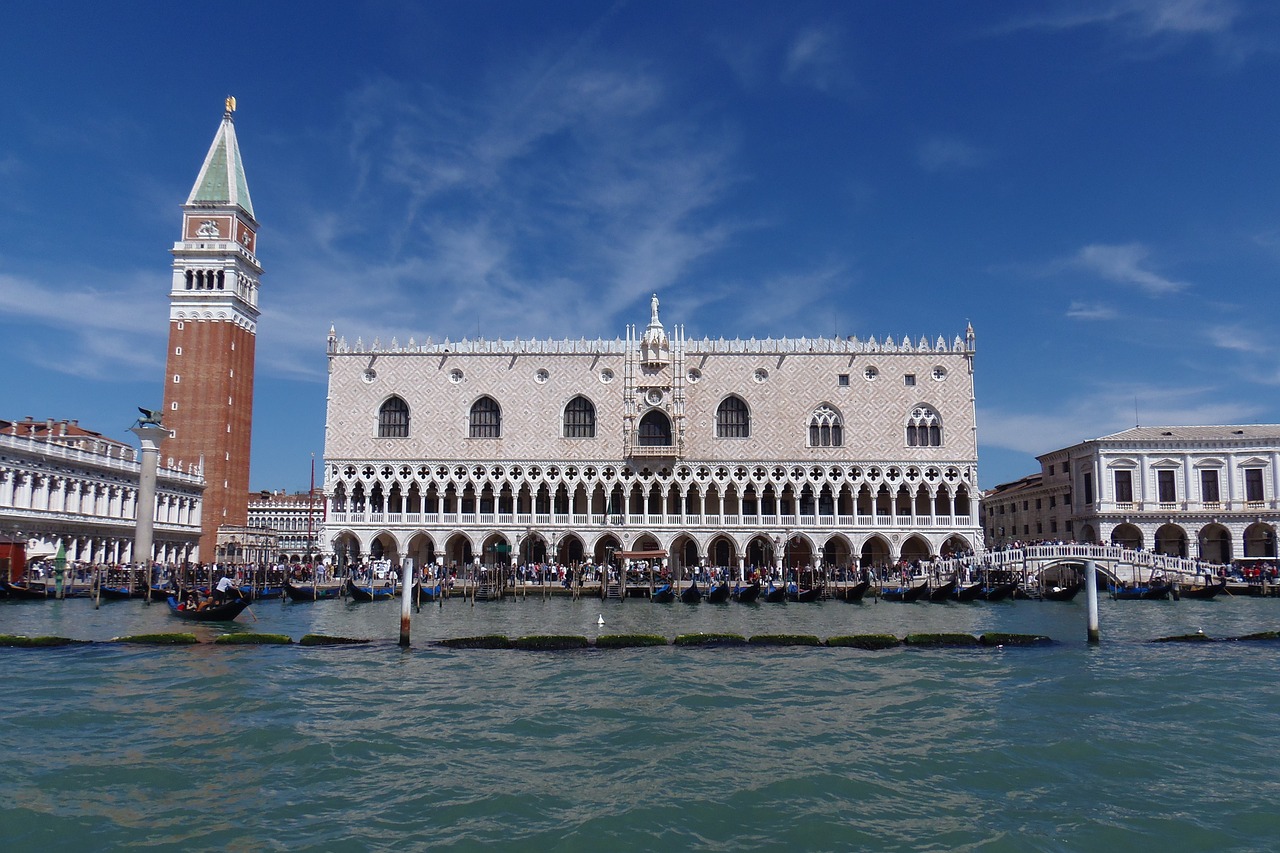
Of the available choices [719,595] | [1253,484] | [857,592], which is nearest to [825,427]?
[857,592]

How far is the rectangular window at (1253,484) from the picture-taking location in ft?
121

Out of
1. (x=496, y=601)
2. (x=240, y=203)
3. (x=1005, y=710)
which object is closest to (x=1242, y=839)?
(x=1005, y=710)

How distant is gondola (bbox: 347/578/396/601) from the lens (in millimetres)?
28703

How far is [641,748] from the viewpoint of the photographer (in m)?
9.55

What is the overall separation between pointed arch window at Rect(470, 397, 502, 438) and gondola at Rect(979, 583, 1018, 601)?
1844 centimetres

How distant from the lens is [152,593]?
1109 inches

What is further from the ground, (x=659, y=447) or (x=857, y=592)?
(x=659, y=447)

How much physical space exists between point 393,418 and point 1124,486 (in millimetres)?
28422

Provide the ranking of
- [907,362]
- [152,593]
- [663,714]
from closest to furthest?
[663,714] < [152,593] < [907,362]

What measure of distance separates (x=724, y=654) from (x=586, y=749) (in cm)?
633

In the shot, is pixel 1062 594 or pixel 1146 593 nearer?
pixel 1062 594

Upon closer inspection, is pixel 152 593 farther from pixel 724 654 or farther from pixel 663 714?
pixel 663 714

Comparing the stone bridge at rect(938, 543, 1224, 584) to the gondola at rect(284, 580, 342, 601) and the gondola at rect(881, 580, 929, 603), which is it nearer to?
the gondola at rect(881, 580, 929, 603)

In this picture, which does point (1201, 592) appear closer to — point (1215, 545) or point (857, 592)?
point (1215, 545)
